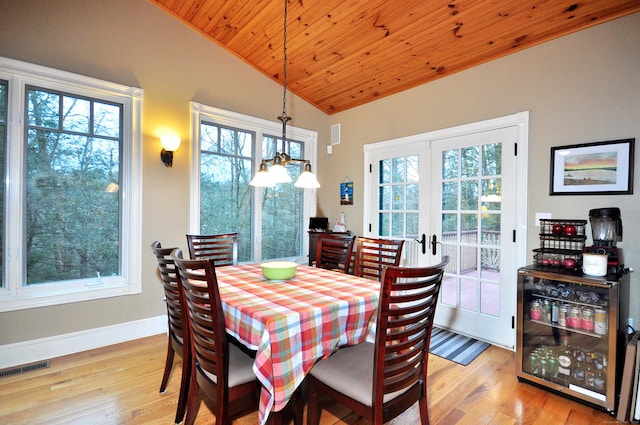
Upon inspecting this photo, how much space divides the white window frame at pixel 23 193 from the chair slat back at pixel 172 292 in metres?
1.40

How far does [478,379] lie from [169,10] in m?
4.49

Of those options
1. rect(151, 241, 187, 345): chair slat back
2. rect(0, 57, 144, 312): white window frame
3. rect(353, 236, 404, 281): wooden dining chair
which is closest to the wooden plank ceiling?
rect(0, 57, 144, 312): white window frame

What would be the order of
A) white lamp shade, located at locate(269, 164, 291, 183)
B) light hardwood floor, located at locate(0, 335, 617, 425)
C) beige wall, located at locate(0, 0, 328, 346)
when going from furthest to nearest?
beige wall, located at locate(0, 0, 328, 346) < white lamp shade, located at locate(269, 164, 291, 183) < light hardwood floor, located at locate(0, 335, 617, 425)

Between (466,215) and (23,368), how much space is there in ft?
13.6

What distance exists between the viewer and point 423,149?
142 inches

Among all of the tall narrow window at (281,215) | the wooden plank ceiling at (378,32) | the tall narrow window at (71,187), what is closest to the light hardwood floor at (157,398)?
the tall narrow window at (71,187)

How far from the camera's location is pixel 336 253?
301 cm

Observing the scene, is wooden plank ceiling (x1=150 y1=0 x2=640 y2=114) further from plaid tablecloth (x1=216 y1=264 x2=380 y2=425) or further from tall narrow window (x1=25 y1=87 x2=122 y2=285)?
plaid tablecloth (x1=216 y1=264 x2=380 y2=425)

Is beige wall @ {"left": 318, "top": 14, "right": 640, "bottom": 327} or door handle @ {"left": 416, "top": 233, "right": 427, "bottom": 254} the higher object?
beige wall @ {"left": 318, "top": 14, "right": 640, "bottom": 327}

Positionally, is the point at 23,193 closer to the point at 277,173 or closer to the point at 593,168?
the point at 277,173

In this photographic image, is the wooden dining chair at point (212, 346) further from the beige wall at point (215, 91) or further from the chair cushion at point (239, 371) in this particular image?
the beige wall at point (215, 91)

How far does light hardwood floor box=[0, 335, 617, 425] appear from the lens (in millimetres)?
1961

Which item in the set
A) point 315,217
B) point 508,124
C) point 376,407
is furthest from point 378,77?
point 376,407

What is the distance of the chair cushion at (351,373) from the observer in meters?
1.42
